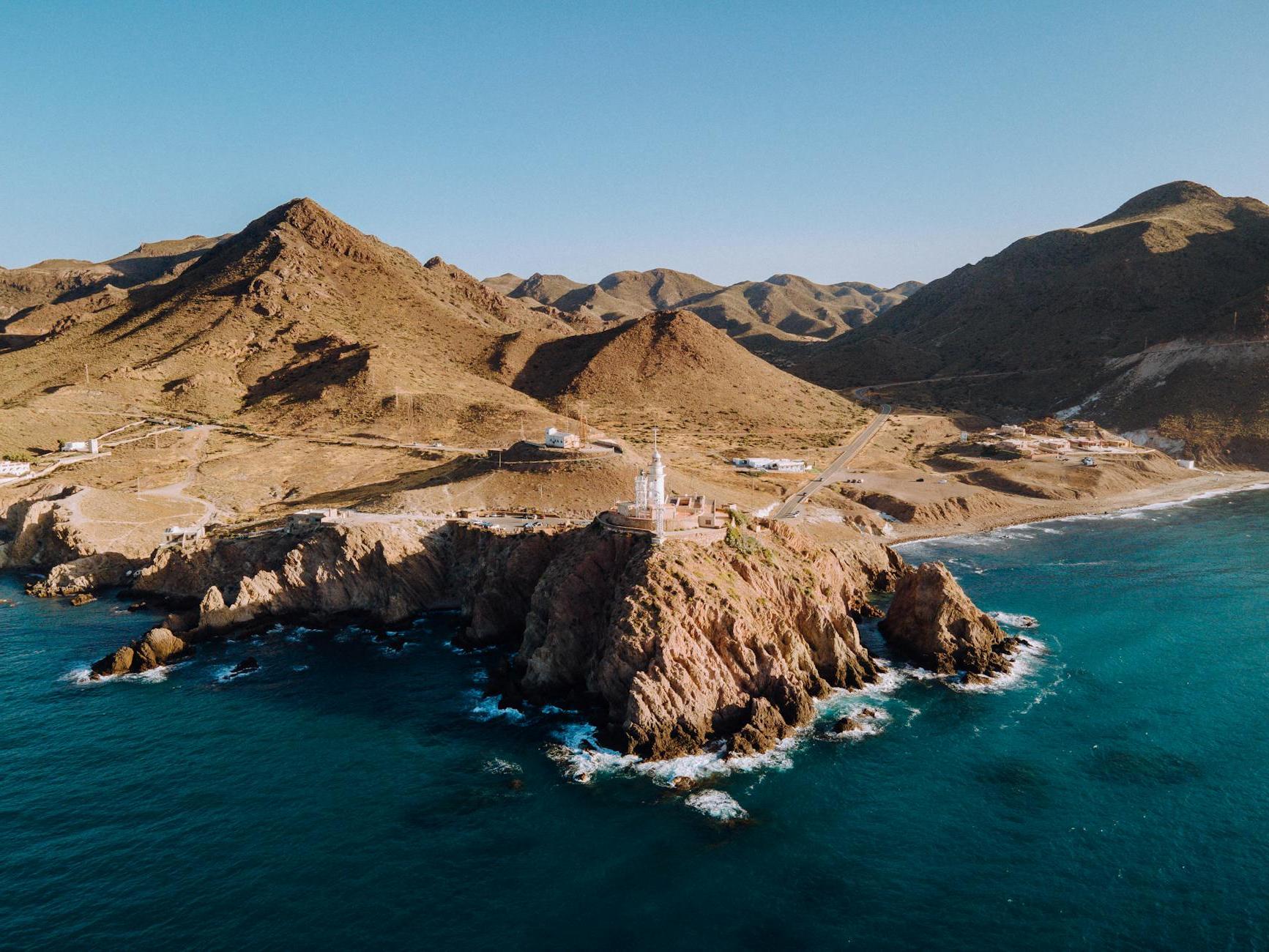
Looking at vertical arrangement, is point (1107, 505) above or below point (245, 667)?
below

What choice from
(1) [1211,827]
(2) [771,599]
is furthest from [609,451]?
(1) [1211,827]

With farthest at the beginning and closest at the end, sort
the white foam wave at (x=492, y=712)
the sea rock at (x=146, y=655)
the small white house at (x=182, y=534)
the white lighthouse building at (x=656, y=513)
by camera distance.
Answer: the small white house at (x=182, y=534) → the sea rock at (x=146, y=655) → the white lighthouse building at (x=656, y=513) → the white foam wave at (x=492, y=712)

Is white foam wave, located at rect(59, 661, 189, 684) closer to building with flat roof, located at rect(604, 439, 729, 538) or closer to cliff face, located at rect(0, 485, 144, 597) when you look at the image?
cliff face, located at rect(0, 485, 144, 597)

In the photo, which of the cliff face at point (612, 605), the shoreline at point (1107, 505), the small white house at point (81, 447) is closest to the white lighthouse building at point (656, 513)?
the cliff face at point (612, 605)

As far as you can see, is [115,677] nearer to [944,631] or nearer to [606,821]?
[606,821]

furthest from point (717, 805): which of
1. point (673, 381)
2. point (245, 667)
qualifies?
point (673, 381)

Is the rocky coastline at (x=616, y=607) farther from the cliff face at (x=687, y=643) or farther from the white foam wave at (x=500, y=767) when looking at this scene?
the white foam wave at (x=500, y=767)

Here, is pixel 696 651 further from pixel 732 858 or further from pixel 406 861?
pixel 406 861
